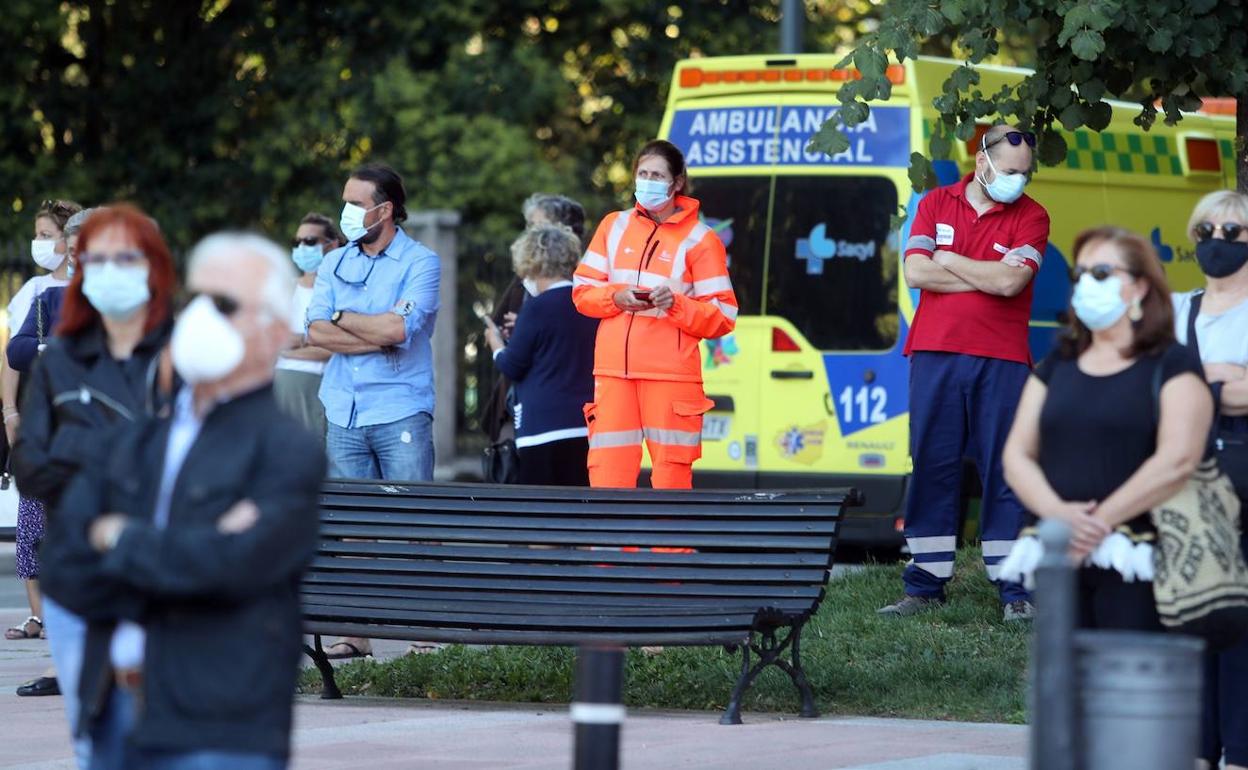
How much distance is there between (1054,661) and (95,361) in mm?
2154

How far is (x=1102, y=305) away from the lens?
5.22 meters

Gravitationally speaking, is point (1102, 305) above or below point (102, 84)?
below

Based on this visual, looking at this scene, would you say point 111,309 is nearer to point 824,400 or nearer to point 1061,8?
point 1061,8

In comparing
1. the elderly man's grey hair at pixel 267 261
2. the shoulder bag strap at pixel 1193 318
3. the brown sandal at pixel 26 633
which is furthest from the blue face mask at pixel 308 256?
the elderly man's grey hair at pixel 267 261

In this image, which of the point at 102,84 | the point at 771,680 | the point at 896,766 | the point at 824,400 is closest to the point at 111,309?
the point at 896,766

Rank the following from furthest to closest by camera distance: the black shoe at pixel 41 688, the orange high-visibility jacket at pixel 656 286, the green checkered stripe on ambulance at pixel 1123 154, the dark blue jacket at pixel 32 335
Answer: the green checkered stripe on ambulance at pixel 1123 154 < the dark blue jacket at pixel 32 335 < the orange high-visibility jacket at pixel 656 286 < the black shoe at pixel 41 688

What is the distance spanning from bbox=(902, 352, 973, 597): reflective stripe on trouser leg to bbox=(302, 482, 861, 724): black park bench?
157 cm

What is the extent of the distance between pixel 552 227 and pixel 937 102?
1.73m

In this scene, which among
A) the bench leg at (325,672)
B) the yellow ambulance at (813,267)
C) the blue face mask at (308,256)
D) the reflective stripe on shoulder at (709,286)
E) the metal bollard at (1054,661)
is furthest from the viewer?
the yellow ambulance at (813,267)

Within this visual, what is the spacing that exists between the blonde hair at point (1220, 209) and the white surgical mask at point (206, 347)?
315 cm

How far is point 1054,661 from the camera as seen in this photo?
4.44m

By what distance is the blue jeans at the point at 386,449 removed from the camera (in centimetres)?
874

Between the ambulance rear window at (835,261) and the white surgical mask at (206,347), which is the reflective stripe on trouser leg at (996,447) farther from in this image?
the white surgical mask at (206,347)

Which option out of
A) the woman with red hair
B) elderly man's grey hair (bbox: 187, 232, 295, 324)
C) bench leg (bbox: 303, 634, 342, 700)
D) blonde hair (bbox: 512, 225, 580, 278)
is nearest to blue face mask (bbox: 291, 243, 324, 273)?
blonde hair (bbox: 512, 225, 580, 278)
